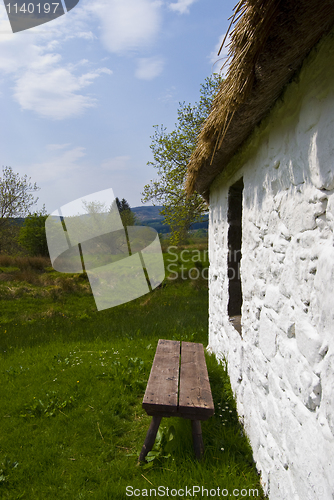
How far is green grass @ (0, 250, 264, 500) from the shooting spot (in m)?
2.33

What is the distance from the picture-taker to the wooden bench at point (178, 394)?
2318 millimetres

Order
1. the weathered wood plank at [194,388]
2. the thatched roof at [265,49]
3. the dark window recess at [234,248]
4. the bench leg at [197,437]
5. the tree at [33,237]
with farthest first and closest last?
the tree at [33,237] < the dark window recess at [234,248] < the bench leg at [197,437] < the weathered wood plank at [194,388] < the thatched roof at [265,49]

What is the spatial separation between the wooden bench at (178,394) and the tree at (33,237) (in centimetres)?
1548

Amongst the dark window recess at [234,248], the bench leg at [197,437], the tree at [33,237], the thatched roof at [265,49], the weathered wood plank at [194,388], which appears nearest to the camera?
the thatched roof at [265,49]

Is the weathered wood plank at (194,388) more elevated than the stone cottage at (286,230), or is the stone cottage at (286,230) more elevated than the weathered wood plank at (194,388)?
the stone cottage at (286,230)

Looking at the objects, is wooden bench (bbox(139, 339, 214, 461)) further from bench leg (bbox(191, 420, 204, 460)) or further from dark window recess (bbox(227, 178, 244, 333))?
dark window recess (bbox(227, 178, 244, 333))

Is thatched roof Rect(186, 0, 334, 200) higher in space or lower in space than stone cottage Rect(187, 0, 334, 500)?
higher

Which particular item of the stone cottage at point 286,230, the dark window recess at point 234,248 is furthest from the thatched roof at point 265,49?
the dark window recess at point 234,248

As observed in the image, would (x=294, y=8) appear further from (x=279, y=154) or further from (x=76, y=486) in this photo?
(x=76, y=486)

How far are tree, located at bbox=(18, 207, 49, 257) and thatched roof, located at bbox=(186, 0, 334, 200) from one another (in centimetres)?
1649

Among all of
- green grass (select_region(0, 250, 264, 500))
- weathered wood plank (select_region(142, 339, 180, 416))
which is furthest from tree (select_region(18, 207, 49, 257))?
weathered wood plank (select_region(142, 339, 180, 416))

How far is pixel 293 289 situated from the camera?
1666 mm

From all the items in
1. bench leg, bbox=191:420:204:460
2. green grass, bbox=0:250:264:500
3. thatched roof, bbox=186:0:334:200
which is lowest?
green grass, bbox=0:250:264:500

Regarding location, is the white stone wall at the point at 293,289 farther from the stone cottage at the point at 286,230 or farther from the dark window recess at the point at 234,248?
the dark window recess at the point at 234,248
